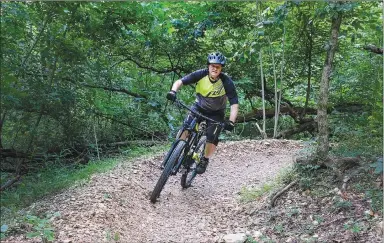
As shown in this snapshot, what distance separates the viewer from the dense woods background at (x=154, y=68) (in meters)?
5.17

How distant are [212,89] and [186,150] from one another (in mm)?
1068

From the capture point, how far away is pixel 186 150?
605 centimetres

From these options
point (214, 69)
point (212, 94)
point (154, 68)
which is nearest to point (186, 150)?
point (212, 94)

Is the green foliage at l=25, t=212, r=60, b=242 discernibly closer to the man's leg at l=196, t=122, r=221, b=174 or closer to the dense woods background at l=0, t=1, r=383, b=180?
the dense woods background at l=0, t=1, r=383, b=180

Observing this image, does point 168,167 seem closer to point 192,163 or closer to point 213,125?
point 192,163

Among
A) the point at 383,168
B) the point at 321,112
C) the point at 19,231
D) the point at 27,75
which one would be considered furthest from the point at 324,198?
the point at 27,75

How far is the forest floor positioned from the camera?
4156 millimetres

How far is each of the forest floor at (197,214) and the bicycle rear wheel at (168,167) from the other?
18cm

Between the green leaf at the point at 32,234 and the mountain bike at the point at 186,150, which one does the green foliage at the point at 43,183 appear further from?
the mountain bike at the point at 186,150

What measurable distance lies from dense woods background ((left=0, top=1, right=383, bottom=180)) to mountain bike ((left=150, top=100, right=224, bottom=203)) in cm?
118

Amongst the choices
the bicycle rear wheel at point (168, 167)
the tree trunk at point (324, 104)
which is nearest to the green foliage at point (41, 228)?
the bicycle rear wheel at point (168, 167)

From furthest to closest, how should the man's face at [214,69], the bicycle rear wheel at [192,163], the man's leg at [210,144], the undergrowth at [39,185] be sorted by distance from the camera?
the bicycle rear wheel at [192,163]
the man's leg at [210,144]
the man's face at [214,69]
the undergrowth at [39,185]

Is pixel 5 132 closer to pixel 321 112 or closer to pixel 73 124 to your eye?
pixel 73 124

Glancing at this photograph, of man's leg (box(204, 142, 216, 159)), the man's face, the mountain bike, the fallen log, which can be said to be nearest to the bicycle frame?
the mountain bike
